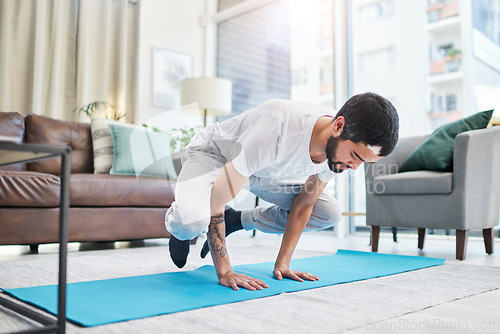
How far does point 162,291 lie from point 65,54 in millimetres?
3579

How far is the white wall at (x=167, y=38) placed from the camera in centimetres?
464

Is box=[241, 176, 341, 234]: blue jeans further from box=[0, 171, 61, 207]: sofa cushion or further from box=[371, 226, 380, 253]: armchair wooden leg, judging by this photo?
box=[0, 171, 61, 207]: sofa cushion

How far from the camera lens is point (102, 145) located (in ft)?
10.2

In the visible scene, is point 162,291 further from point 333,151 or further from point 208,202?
point 333,151

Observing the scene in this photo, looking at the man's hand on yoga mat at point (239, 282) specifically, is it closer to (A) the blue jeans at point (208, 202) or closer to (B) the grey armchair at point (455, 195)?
(A) the blue jeans at point (208, 202)

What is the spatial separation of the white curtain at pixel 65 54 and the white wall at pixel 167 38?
0.35ft

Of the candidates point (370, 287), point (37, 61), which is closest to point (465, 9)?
point (370, 287)

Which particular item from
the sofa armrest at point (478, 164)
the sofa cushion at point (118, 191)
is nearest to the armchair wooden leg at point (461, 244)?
the sofa armrest at point (478, 164)

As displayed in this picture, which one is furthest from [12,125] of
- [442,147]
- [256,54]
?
[256,54]

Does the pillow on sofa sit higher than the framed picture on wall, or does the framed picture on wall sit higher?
the framed picture on wall

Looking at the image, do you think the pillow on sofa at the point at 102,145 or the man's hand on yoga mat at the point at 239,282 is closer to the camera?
the man's hand on yoga mat at the point at 239,282

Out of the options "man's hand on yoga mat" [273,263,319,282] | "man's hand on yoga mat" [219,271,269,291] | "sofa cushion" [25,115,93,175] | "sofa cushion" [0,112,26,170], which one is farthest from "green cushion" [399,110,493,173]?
"sofa cushion" [0,112,26,170]

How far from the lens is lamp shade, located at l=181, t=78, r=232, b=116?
4145 millimetres

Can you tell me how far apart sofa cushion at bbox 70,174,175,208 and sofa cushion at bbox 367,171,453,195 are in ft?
4.28
